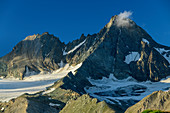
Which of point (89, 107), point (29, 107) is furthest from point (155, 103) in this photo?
point (29, 107)

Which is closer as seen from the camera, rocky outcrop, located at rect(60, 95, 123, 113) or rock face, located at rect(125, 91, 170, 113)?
rock face, located at rect(125, 91, 170, 113)

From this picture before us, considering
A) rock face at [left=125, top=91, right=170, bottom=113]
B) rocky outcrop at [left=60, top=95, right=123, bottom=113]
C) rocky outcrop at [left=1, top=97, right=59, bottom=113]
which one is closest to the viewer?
rock face at [left=125, top=91, right=170, bottom=113]

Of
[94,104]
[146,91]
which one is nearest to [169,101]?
[94,104]

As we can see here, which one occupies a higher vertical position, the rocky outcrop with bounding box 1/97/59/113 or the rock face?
the rocky outcrop with bounding box 1/97/59/113

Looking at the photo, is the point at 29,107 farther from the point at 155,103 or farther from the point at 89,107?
the point at 155,103

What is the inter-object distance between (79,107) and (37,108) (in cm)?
2771

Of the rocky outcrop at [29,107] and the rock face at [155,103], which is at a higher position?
the rocky outcrop at [29,107]

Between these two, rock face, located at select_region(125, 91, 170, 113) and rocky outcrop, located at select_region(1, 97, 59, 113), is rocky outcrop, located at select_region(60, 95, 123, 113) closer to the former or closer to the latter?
rock face, located at select_region(125, 91, 170, 113)

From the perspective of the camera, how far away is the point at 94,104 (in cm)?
7900

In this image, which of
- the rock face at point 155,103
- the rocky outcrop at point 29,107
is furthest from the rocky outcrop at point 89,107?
the rocky outcrop at point 29,107

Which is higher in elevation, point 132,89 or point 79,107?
point 132,89

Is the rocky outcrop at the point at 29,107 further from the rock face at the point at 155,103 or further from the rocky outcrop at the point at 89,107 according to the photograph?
the rock face at the point at 155,103

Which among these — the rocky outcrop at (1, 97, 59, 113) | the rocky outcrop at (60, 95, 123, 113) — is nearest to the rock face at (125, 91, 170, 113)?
the rocky outcrop at (60, 95, 123, 113)

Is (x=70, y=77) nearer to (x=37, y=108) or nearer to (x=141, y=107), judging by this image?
(x=37, y=108)
